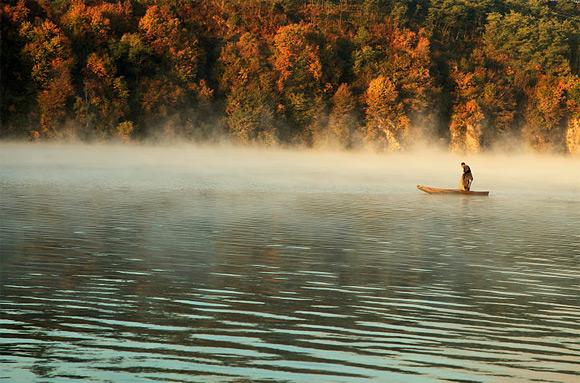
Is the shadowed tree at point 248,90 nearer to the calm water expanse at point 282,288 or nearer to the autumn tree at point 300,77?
the autumn tree at point 300,77

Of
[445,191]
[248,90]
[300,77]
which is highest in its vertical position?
[300,77]

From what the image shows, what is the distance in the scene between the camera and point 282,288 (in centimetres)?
2238

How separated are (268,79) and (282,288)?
103678 millimetres

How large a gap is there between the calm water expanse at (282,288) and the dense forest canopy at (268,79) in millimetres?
61314

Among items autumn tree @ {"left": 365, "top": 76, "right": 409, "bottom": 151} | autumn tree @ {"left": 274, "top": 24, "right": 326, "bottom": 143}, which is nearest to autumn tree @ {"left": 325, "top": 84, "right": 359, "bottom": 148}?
autumn tree @ {"left": 274, "top": 24, "right": 326, "bottom": 143}

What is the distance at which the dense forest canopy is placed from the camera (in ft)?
367

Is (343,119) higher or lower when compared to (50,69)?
lower

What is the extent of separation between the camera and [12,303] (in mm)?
19156

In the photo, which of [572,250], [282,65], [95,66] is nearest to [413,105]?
[282,65]

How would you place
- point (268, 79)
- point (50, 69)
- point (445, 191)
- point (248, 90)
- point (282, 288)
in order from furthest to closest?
point (268, 79) → point (248, 90) → point (50, 69) → point (445, 191) → point (282, 288)

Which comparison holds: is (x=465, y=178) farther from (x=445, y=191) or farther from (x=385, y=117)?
(x=385, y=117)

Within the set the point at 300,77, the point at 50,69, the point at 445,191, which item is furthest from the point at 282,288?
the point at 300,77

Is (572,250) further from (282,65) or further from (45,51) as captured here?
(282,65)

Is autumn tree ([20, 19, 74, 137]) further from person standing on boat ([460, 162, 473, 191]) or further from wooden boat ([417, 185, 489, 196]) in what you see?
wooden boat ([417, 185, 489, 196])
